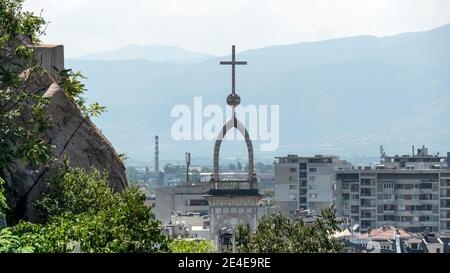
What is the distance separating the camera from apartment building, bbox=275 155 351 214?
176 m

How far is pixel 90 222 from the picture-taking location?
782 inches

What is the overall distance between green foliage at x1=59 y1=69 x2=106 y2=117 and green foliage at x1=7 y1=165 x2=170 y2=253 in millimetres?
1387

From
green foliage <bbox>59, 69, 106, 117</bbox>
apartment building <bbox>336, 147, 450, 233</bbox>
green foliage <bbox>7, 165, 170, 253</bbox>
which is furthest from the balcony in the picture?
apartment building <bbox>336, 147, 450, 233</bbox>

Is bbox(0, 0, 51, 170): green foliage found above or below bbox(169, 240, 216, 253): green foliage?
above

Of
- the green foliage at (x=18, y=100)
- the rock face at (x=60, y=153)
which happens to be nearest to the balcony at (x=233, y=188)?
the rock face at (x=60, y=153)

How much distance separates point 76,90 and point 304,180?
147757mm

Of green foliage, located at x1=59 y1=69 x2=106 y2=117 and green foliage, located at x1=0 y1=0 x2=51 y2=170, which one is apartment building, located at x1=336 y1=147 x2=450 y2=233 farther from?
→ green foliage, located at x1=0 y1=0 x2=51 y2=170

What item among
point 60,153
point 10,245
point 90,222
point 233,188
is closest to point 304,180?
point 233,188

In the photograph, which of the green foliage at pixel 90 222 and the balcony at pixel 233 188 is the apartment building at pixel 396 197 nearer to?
the balcony at pixel 233 188

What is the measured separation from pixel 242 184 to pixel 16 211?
6517 centimetres

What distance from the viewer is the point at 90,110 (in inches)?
1193

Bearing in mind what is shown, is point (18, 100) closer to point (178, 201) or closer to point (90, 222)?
point (90, 222)
